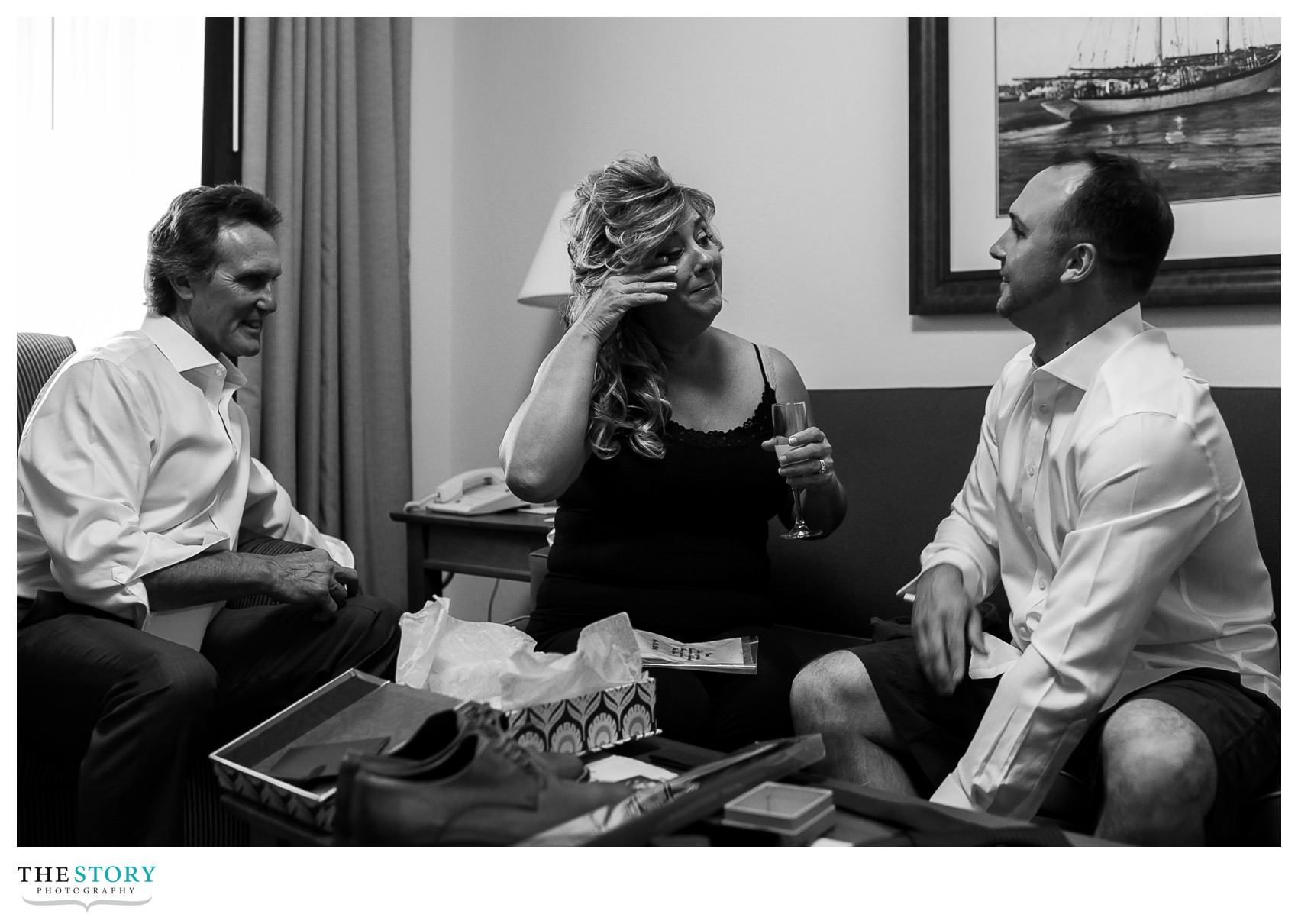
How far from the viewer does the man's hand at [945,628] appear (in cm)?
163

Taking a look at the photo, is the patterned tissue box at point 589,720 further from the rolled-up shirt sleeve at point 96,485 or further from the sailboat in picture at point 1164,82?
the sailboat in picture at point 1164,82

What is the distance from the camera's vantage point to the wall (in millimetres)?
2613

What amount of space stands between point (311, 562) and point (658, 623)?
646mm

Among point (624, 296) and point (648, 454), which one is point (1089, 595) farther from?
point (624, 296)

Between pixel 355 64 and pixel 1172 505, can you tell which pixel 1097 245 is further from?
pixel 355 64

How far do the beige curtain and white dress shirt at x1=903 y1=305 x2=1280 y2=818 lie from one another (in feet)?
6.78

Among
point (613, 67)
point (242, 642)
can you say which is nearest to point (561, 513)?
point (242, 642)

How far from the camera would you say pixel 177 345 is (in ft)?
6.61

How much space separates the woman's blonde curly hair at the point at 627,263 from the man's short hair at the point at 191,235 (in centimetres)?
65

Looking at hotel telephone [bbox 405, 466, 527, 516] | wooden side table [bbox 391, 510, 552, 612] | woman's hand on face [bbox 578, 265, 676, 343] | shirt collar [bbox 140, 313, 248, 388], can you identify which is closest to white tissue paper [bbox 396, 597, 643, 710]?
woman's hand on face [bbox 578, 265, 676, 343]

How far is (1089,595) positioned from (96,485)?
4.97ft

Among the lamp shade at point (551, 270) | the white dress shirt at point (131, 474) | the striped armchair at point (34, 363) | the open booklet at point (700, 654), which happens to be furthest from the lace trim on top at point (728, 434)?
the striped armchair at point (34, 363)

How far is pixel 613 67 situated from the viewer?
10.4 feet

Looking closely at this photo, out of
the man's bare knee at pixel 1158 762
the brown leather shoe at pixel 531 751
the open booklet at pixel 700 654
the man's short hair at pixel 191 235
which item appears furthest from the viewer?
the man's short hair at pixel 191 235
